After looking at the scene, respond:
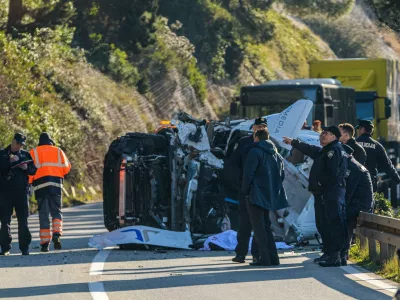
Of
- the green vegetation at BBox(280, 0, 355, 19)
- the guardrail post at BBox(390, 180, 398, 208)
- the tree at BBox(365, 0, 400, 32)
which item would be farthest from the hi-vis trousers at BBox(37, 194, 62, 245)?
the green vegetation at BBox(280, 0, 355, 19)

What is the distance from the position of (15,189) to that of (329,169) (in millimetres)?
4769

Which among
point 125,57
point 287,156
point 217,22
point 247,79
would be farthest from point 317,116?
point 247,79

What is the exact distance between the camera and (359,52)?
3285 inches

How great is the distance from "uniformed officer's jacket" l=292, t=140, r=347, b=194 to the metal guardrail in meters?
0.70

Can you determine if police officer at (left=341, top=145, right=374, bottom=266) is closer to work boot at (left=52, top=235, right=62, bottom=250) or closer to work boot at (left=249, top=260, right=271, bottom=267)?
work boot at (left=249, top=260, right=271, bottom=267)

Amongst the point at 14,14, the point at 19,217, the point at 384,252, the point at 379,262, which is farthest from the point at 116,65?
the point at 384,252

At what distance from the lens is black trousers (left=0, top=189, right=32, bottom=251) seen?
51.6ft

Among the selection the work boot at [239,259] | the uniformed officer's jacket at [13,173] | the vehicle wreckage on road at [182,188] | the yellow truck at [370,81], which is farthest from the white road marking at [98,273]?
the yellow truck at [370,81]

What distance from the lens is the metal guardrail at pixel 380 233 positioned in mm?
13109

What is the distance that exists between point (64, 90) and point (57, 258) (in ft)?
70.2

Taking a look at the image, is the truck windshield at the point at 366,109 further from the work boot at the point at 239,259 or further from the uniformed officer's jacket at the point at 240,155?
the work boot at the point at 239,259

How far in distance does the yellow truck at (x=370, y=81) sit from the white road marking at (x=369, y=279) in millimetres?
18670

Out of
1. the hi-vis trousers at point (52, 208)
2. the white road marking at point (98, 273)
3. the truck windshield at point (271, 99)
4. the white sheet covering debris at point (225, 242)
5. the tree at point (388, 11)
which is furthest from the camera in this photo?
the tree at point (388, 11)

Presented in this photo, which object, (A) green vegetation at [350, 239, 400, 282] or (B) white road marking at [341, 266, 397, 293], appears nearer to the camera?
(B) white road marking at [341, 266, 397, 293]
